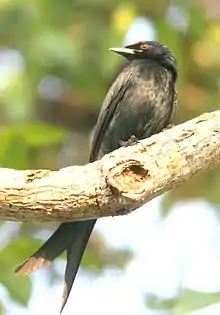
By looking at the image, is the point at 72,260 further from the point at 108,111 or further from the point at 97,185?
the point at 97,185

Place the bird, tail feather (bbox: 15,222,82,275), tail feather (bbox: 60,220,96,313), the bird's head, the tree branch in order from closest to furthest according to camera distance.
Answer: the tree branch
tail feather (bbox: 15,222,82,275)
tail feather (bbox: 60,220,96,313)
the bird
the bird's head

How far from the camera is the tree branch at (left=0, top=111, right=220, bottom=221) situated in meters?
2.70

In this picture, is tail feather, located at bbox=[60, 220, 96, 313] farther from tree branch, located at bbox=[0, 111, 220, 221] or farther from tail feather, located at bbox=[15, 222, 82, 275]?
tree branch, located at bbox=[0, 111, 220, 221]

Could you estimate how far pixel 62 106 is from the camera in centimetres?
489

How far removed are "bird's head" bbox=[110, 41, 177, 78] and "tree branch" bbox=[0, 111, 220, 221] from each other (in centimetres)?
122

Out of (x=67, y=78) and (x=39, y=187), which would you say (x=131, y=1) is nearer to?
(x=67, y=78)

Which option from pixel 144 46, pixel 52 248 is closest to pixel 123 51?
pixel 144 46

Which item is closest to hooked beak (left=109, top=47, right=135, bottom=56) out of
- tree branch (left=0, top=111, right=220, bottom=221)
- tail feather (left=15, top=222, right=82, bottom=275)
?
tail feather (left=15, top=222, right=82, bottom=275)

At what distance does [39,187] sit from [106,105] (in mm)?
1206

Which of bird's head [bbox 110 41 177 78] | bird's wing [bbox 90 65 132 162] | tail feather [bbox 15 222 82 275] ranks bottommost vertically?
tail feather [bbox 15 222 82 275]

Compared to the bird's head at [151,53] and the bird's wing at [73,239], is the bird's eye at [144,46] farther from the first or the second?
the bird's wing at [73,239]

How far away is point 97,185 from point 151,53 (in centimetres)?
149

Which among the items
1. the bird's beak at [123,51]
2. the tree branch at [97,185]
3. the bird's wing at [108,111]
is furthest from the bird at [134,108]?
the tree branch at [97,185]

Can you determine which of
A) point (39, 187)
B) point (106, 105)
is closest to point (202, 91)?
point (106, 105)
